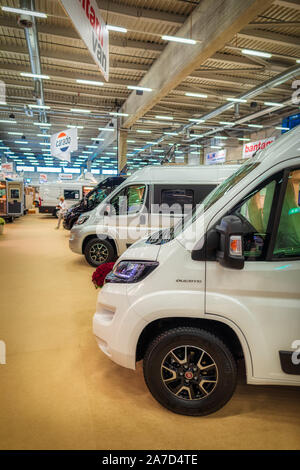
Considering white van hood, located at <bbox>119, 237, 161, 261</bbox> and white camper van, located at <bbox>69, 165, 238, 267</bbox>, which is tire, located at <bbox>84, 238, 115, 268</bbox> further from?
white van hood, located at <bbox>119, 237, 161, 261</bbox>

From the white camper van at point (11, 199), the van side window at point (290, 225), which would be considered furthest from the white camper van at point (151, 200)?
the white camper van at point (11, 199)

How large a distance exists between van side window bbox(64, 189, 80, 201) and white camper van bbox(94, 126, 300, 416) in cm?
2282

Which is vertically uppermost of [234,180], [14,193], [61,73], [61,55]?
[61,73]

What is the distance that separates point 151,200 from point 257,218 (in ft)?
13.8

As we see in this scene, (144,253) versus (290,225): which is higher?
(290,225)

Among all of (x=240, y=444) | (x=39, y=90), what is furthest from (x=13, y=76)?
(x=240, y=444)

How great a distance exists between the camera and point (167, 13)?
24.6 feet

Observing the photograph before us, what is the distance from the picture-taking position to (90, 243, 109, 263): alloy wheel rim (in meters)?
7.31

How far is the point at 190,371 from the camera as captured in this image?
239 centimetres

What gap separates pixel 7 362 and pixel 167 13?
8.42 meters

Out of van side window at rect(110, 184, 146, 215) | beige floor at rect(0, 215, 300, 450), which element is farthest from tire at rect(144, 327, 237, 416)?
van side window at rect(110, 184, 146, 215)

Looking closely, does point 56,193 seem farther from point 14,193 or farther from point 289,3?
point 289,3

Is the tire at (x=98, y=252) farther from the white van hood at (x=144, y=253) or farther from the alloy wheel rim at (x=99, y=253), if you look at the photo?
the white van hood at (x=144, y=253)

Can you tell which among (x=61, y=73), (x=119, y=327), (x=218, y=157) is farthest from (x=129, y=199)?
(x=218, y=157)
